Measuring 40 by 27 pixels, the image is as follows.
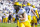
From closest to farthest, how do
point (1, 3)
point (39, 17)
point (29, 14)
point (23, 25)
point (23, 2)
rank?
1. point (23, 25)
2. point (29, 14)
3. point (23, 2)
4. point (39, 17)
5. point (1, 3)

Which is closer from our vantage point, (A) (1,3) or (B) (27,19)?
(B) (27,19)

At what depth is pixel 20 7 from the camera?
2.82 m

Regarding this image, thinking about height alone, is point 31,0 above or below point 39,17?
above

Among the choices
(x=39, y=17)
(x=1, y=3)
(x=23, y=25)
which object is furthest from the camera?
(x=1, y=3)

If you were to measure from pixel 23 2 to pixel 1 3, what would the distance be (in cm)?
85

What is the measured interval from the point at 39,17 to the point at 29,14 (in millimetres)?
525

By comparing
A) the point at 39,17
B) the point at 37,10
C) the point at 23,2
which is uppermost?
the point at 23,2

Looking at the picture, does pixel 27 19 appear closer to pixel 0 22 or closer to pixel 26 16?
pixel 26 16

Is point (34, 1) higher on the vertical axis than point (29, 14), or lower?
higher

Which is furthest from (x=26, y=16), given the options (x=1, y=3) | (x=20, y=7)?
(x=1, y=3)

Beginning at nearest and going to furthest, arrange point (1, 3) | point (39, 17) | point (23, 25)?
1. point (23, 25)
2. point (39, 17)
3. point (1, 3)

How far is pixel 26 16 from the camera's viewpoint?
2668 millimetres

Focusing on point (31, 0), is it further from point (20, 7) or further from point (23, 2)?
point (20, 7)

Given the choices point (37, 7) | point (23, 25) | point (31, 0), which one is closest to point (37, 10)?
point (37, 7)
